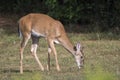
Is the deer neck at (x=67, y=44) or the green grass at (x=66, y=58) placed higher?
the deer neck at (x=67, y=44)

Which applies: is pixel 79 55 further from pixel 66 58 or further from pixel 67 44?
pixel 66 58

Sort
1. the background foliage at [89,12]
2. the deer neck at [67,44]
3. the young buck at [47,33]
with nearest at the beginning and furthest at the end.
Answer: the young buck at [47,33]
the deer neck at [67,44]
the background foliage at [89,12]

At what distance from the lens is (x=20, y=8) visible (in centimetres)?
2500

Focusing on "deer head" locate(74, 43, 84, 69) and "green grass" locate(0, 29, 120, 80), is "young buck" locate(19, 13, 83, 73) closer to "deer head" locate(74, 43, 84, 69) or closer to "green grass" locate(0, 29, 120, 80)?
"deer head" locate(74, 43, 84, 69)

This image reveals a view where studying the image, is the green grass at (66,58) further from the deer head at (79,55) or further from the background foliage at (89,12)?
the background foliage at (89,12)

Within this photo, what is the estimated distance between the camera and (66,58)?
47.2 feet

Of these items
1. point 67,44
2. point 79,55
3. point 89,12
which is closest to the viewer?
point 79,55

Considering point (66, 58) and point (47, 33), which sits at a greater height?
point (47, 33)

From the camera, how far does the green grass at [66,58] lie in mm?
10682

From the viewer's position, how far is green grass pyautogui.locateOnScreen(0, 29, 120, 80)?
10.7 m

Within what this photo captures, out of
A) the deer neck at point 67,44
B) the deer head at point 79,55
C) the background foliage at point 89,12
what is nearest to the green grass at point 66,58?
the deer head at point 79,55

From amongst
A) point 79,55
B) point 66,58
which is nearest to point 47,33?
point 79,55

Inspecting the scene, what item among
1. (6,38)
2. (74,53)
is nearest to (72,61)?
(74,53)

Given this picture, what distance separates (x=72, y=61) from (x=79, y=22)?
350 inches
